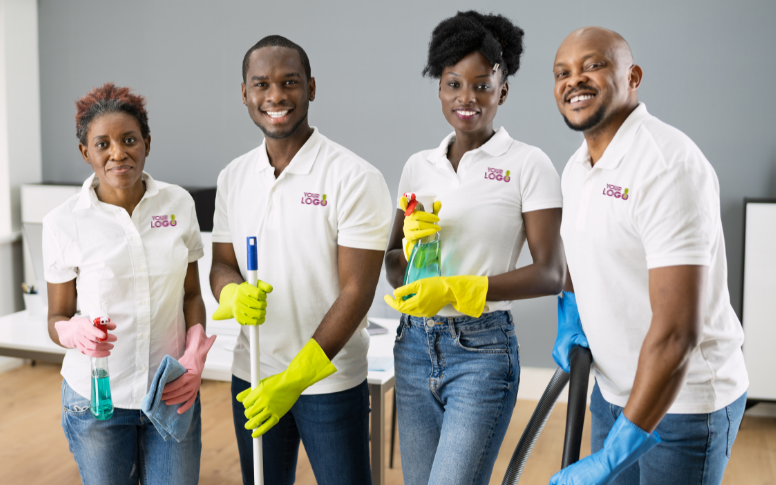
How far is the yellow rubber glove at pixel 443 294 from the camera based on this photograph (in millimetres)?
1484

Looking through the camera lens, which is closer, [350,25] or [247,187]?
[247,187]

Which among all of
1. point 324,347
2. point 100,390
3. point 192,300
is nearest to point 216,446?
point 192,300

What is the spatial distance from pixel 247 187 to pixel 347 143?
8.45 ft

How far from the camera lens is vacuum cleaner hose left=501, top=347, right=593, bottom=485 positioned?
1.35 metres

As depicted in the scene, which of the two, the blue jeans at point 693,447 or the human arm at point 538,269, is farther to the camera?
the human arm at point 538,269

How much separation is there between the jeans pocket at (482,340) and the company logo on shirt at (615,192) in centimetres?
46

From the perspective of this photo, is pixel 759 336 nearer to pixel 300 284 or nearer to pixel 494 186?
pixel 494 186

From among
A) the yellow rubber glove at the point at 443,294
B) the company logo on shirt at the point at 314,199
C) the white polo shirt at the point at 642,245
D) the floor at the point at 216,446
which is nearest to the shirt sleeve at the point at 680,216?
the white polo shirt at the point at 642,245

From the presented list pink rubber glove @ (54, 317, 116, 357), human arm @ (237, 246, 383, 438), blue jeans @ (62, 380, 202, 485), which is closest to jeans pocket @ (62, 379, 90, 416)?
blue jeans @ (62, 380, 202, 485)

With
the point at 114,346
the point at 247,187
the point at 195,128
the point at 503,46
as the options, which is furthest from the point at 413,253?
the point at 195,128

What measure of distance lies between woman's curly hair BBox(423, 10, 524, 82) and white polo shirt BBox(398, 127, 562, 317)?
216 millimetres

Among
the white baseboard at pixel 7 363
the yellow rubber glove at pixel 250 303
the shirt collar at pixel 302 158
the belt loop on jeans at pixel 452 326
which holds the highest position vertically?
the shirt collar at pixel 302 158

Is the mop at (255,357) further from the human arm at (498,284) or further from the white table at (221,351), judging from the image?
the white table at (221,351)

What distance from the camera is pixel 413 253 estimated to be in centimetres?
158
